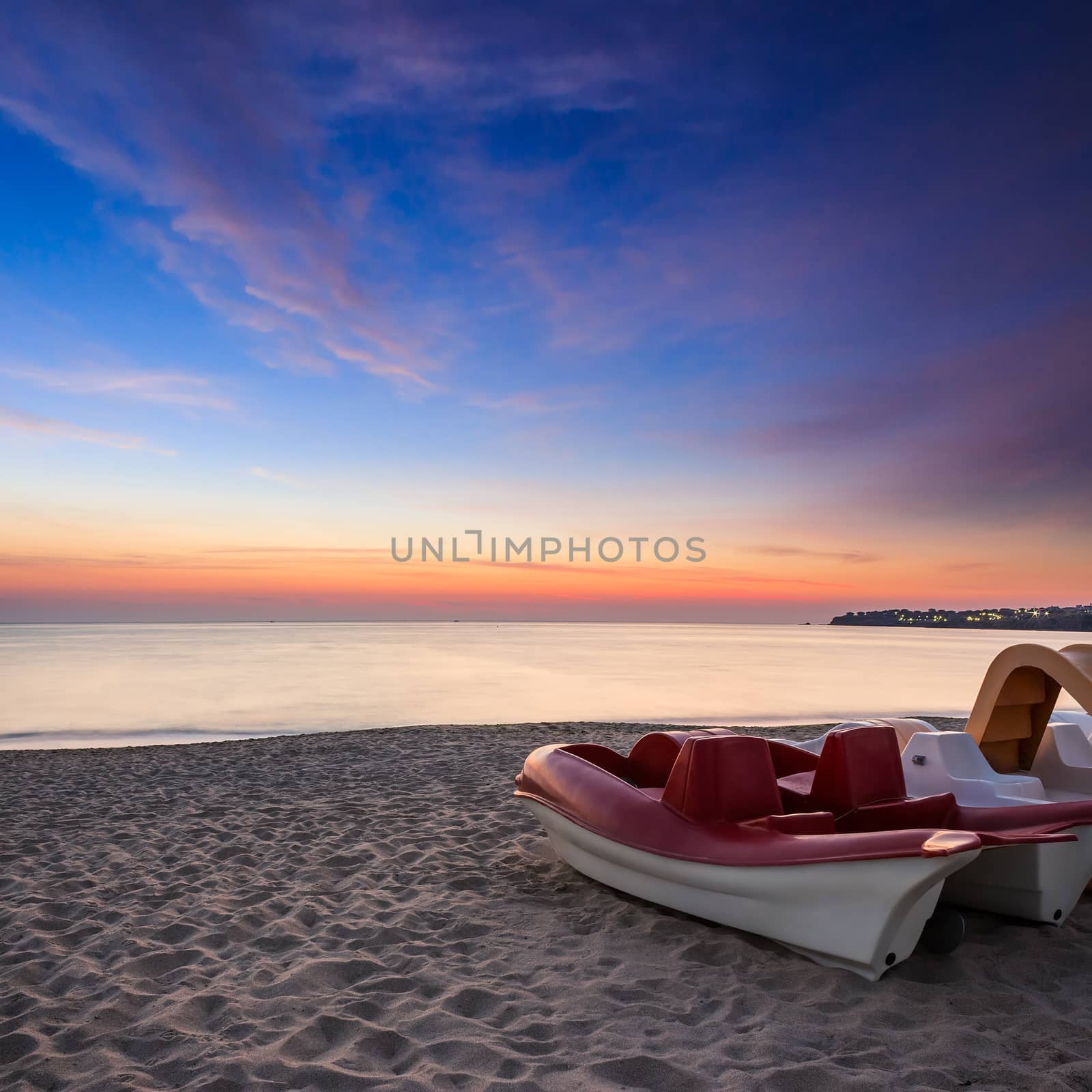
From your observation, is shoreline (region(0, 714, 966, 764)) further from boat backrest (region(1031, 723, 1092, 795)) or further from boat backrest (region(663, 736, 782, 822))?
boat backrest (region(663, 736, 782, 822))

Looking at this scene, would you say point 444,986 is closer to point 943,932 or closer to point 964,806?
point 943,932

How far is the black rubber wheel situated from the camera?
3.82 m

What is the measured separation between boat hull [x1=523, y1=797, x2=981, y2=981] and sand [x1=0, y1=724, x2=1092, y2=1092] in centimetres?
13

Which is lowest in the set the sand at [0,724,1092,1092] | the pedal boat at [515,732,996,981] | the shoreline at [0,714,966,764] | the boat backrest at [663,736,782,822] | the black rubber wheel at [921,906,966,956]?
the shoreline at [0,714,966,764]

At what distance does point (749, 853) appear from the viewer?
3924 millimetres

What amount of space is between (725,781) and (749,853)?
0.42 meters

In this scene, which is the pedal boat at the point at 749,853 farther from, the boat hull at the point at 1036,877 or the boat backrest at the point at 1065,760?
the boat backrest at the point at 1065,760

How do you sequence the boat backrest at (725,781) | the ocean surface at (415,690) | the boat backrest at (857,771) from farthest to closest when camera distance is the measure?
the ocean surface at (415,690) → the boat backrest at (857,771) → the boat backrest at (725,781)

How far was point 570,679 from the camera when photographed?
25719 millimetres

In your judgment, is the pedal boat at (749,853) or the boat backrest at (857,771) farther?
the boat backrest at (857,771)

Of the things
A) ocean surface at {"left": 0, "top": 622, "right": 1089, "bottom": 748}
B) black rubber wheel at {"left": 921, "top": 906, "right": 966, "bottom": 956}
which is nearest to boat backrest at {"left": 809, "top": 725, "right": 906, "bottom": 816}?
black rubber wheel at {"left": 921, "top": 906, "right": 966, "bottom": 956}

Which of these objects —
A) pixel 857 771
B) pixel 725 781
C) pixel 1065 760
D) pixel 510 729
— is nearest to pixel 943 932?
pixel 857 771

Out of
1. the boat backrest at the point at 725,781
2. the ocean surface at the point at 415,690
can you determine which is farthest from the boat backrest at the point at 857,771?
the ocean surface at the point at 415,690

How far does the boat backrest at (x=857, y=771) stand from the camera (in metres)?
4.53
